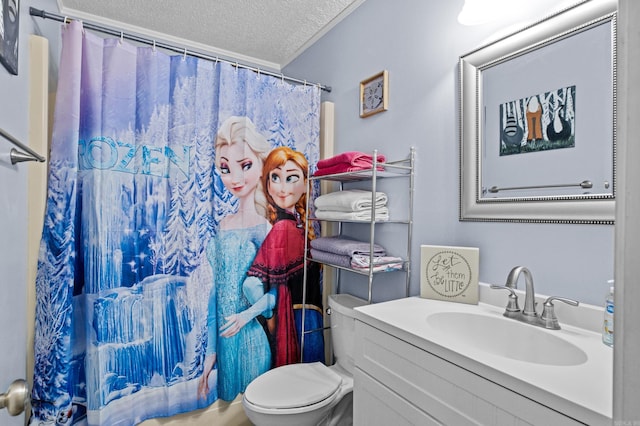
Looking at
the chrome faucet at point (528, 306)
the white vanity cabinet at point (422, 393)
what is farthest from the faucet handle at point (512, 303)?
the white vanity cabinet at point (422, 393)

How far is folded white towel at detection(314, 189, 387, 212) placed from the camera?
5.15ft

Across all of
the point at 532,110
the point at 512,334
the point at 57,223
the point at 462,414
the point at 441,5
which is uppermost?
the point at 441,5

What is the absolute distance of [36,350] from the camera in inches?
54.0

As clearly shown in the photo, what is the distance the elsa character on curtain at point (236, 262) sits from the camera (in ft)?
5.61

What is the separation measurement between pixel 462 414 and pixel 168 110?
1.71 m

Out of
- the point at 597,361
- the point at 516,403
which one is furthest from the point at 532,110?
the point at 516,403

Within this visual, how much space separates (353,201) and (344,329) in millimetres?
658

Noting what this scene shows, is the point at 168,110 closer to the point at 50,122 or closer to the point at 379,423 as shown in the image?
the point at 50,122

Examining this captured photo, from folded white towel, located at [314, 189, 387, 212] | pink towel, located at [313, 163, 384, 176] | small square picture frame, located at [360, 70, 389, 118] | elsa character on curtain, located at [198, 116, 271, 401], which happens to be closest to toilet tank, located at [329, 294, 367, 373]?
elsa character on curtain, located at [198, 116, 271, 401]

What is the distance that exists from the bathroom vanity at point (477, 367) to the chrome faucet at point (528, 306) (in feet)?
0.10

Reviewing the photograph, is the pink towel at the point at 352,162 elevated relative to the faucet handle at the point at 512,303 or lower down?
elevated

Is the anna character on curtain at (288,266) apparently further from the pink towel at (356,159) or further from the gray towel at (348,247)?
the pink towel at (356,159)

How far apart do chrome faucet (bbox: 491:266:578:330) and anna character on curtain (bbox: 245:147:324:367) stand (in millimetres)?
1131

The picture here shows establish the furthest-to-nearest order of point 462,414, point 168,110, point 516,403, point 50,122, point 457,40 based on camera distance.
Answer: point 168,110, point 50,122, point 457,40, point 462,414, point 516,403
